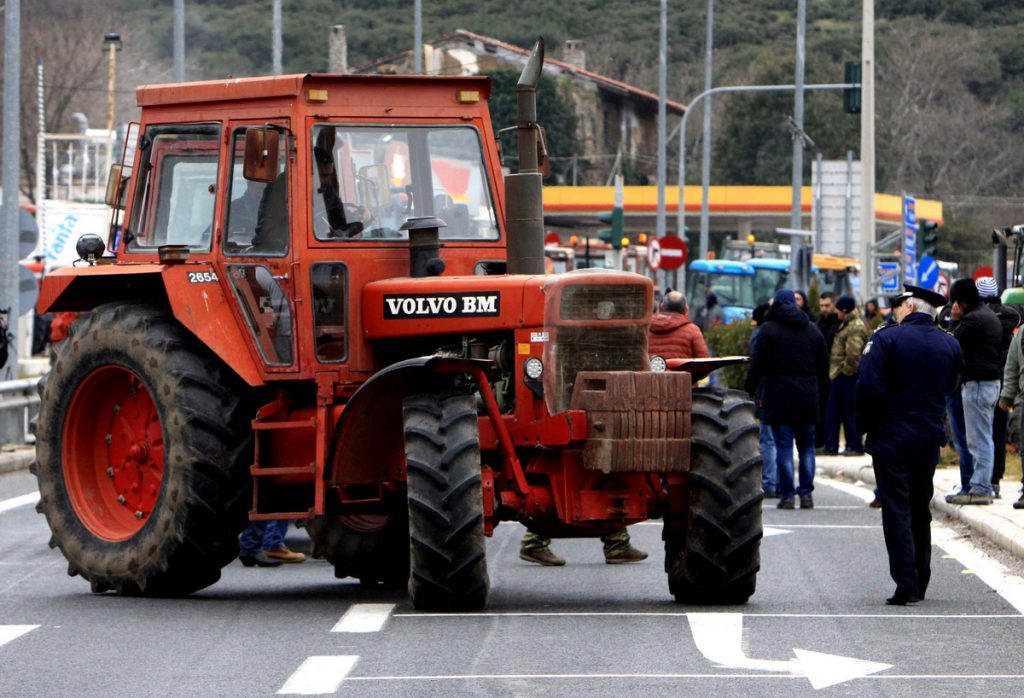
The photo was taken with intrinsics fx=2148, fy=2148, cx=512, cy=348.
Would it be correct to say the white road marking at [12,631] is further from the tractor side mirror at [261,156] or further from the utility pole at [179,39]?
the utility pole at [179,39]

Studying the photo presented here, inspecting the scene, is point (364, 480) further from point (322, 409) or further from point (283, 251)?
point (283, 251)

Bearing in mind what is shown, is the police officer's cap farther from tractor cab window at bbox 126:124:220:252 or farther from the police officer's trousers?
tractor cab window at bbox 126:124:220:252

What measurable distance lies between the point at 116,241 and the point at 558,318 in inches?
134

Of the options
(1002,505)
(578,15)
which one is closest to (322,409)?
(1002,505)

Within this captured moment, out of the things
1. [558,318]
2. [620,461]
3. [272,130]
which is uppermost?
[272,130]

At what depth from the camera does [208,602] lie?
40.4 ft

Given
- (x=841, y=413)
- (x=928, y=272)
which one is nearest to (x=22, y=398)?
(x=841, y=413)

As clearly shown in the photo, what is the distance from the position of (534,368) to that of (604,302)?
0.53m

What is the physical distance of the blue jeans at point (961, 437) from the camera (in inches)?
714

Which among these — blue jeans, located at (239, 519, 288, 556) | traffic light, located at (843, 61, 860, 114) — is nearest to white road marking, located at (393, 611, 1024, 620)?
blue jeans, located at (239, 519, 288, 556)

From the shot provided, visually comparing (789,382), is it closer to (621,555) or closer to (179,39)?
(621,555)

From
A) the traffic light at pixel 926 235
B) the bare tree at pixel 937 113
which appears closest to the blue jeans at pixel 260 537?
the traffic light at pixel 926 235

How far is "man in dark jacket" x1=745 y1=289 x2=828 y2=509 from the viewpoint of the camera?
62.7 ft

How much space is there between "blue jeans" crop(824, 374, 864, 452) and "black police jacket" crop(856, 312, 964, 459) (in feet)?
34.4
